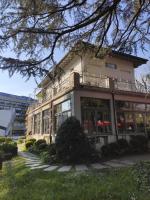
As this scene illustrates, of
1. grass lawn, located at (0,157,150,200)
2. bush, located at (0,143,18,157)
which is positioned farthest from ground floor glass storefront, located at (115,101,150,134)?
grass lawn, located at (0,157,150,200)

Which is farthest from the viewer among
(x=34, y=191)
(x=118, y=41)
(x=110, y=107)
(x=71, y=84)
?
(x=110, y=107)

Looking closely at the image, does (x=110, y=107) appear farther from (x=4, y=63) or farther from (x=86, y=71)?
(x=4, y=63)

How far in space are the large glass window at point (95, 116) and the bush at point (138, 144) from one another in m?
2.02

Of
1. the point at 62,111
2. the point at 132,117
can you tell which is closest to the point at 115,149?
the point at 132,117

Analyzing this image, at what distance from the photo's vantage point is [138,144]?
17.2 meters

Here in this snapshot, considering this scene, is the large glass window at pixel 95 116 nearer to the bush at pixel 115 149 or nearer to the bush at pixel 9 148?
the bush at pixel 115 149

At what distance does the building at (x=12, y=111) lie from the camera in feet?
153

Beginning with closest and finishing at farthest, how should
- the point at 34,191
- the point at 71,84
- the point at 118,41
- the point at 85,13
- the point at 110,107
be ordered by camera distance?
the point at 34,191, the point at 85,13, the point at 118,41, the point at 71,84, the point at 110,107

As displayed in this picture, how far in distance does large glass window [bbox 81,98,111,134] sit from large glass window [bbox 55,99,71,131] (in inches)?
47.1

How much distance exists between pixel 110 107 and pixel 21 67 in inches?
457

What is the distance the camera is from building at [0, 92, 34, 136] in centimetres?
4649

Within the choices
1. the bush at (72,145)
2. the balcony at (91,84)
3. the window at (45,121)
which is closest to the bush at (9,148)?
the balcony at (91,84)

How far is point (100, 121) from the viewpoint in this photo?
1795 cm

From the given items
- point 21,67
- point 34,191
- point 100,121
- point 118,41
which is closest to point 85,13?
point 118,41
